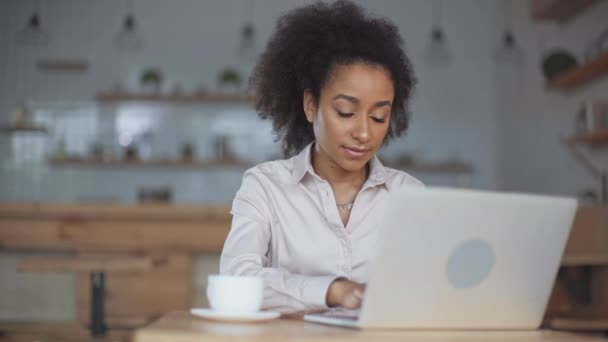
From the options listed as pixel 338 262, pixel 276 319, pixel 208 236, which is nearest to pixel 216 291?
pixel 276 319

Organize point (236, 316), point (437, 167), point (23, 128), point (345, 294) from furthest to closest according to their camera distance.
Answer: point (437, 167) → point (23, 128) → point (345, 294) → point (236, 316)

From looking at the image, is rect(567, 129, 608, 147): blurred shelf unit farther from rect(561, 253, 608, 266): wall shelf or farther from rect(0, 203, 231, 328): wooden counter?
rect(0, 203, 231, 328): wooden counter

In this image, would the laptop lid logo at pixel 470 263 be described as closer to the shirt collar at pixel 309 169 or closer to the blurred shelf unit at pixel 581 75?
the shirt collar at pixel 309 169

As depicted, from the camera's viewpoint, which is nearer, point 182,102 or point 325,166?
point 325,166

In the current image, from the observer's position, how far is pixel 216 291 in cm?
114

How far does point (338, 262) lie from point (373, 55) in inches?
16.6

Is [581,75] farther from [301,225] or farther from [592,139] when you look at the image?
[301,225]

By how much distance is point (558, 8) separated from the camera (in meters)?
5.35

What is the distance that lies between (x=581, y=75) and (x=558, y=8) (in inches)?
27.8

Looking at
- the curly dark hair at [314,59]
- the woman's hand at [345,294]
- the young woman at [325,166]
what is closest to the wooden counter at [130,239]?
the curly dark hair at [314,59]

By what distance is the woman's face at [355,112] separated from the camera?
1.50 meters

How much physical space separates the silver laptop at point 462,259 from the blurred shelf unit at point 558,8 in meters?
4.43

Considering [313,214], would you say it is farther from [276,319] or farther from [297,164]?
[276,319]

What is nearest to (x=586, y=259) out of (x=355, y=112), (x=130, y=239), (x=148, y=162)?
(x=130, y=239)
